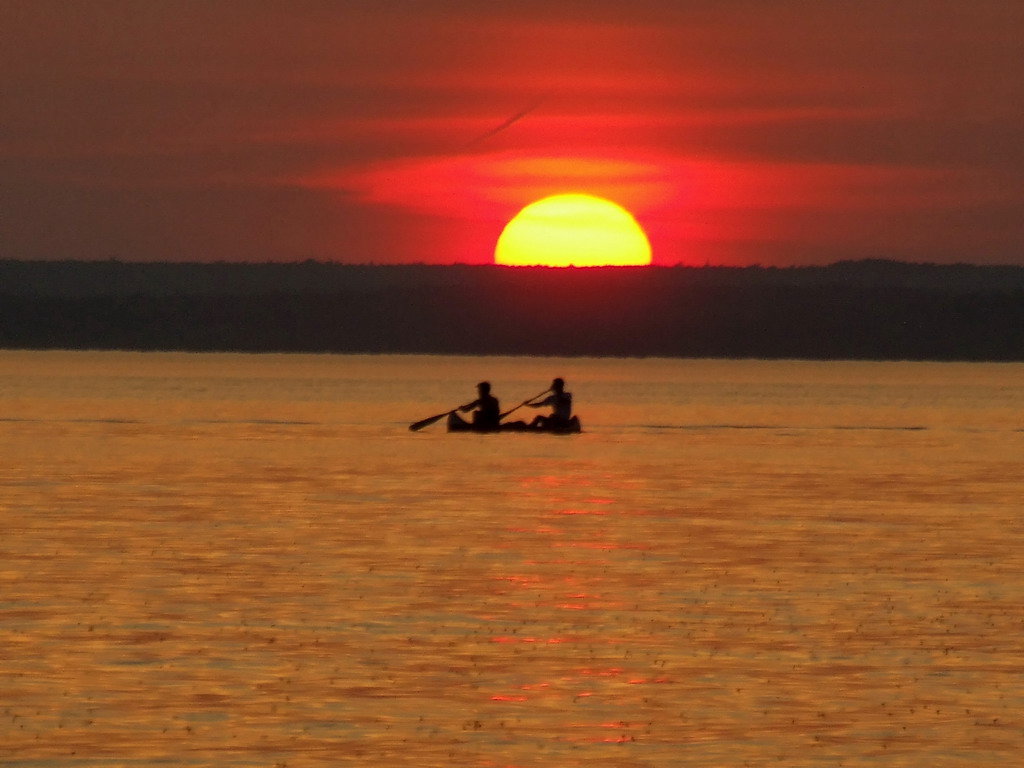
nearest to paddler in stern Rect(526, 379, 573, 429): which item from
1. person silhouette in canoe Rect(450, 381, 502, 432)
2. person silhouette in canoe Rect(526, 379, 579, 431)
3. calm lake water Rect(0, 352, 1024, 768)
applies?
person silhouette in canoe Rect(526, 379, 579, 431)

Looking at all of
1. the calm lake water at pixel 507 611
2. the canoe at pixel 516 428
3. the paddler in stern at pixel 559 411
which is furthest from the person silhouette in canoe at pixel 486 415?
the calm lake water at pixel 507 611

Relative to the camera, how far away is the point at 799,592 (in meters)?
22.9

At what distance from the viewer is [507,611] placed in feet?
69.2

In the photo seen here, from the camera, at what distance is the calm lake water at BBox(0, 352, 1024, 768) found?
15.1 meters

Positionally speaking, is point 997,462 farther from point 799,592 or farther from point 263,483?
point 799,592

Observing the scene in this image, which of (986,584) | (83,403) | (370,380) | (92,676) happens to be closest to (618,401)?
(83,403)

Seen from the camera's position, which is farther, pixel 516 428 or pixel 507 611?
pixel 516 428

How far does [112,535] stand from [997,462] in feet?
82.2

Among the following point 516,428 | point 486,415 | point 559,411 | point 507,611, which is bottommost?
point 507,611

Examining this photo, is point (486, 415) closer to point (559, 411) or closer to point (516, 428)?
point (516, 428)

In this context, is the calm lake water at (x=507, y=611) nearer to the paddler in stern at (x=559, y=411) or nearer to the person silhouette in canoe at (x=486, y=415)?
the paddler in stern at (x=559, y=411)

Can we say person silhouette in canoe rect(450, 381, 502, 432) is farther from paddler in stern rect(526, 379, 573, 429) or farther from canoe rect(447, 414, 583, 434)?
paddler in stern rect(526, 379, 573, 429)

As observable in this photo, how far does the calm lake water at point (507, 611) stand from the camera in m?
15.1

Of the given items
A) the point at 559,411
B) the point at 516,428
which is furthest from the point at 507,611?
the point at 516,428
